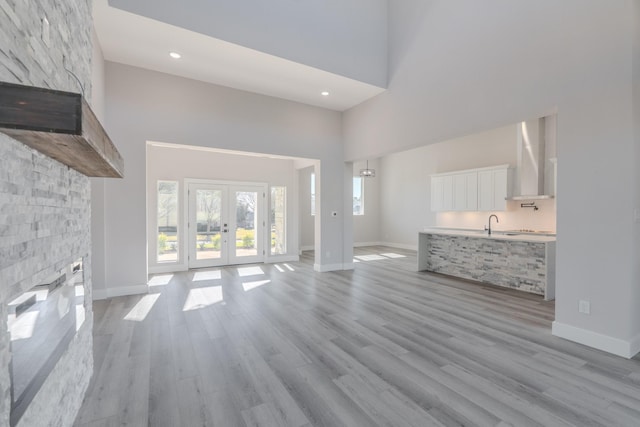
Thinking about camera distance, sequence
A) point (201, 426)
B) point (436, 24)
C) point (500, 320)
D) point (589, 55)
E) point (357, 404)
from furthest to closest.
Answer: point (436, 24)
point (500, 320)
point (589, 55)
point (357, 404)
point (201, 426)

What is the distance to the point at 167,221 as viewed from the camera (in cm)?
646

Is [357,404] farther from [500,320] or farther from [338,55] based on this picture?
[338,55]

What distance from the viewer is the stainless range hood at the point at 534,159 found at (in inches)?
265

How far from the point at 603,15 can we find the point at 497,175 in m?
5.04

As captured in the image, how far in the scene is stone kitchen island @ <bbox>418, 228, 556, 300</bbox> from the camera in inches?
184

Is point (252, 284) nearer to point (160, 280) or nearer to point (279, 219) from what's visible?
point (160, 280)

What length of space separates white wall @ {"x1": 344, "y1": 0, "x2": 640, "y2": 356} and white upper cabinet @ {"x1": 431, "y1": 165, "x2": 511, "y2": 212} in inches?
161

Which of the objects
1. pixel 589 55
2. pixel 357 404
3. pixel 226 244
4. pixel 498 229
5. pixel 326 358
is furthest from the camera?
pixel 498 229

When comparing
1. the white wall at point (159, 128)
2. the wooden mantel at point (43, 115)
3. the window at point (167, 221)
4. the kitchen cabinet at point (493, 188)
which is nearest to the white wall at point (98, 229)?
the white wall at point (159, 128)

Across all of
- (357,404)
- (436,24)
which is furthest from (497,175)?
(357,404)

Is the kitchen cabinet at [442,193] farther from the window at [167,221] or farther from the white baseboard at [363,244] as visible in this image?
the window at [167,221]

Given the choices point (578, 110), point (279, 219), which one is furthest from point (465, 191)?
point (578, 110)

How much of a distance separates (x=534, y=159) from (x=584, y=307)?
4857mm

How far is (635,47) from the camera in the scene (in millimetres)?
2701
